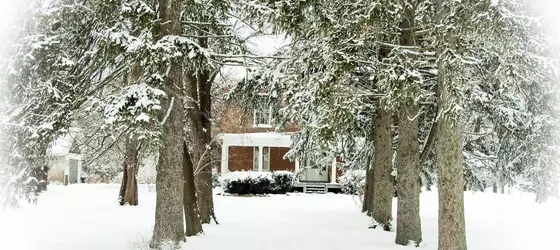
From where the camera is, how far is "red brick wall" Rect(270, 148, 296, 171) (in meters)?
34.6

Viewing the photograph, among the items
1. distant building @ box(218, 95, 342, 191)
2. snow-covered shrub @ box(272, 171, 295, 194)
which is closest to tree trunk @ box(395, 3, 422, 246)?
snow-covered shrub @ box(272, 171, 295, 194)

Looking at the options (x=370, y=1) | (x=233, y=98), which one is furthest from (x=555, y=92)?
(x=233, y=98)

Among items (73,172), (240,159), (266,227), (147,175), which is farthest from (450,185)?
(73,172)

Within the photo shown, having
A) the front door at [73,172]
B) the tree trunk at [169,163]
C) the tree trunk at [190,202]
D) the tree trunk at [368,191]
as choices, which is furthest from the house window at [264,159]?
the tree trunk at [169,163]

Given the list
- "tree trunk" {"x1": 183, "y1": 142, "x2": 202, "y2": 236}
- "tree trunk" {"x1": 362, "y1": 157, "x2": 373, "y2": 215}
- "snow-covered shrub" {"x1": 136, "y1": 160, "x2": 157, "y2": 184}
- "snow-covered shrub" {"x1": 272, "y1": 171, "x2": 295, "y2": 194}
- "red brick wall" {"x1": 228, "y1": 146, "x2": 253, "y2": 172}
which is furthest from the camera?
"snow-covered shrub" {"x1": 136, "y1": 160, "x2": 157, "y2": 184}

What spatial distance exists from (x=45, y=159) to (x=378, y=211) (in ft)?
31.9

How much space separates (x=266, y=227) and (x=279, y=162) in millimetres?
18361

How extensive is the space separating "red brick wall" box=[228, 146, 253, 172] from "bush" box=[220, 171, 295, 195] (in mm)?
3538

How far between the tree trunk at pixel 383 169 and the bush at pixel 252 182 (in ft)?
48.9

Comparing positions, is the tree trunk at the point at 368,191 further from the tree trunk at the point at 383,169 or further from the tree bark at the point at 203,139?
the tree bark at the point at 203,139

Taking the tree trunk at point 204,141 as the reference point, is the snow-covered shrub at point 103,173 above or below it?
below

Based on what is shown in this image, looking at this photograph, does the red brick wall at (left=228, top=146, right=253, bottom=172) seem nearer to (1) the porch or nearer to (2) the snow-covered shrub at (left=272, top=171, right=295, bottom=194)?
(1) the porch

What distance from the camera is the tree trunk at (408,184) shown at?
12516mm

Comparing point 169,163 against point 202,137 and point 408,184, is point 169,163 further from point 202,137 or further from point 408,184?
point 408,184
